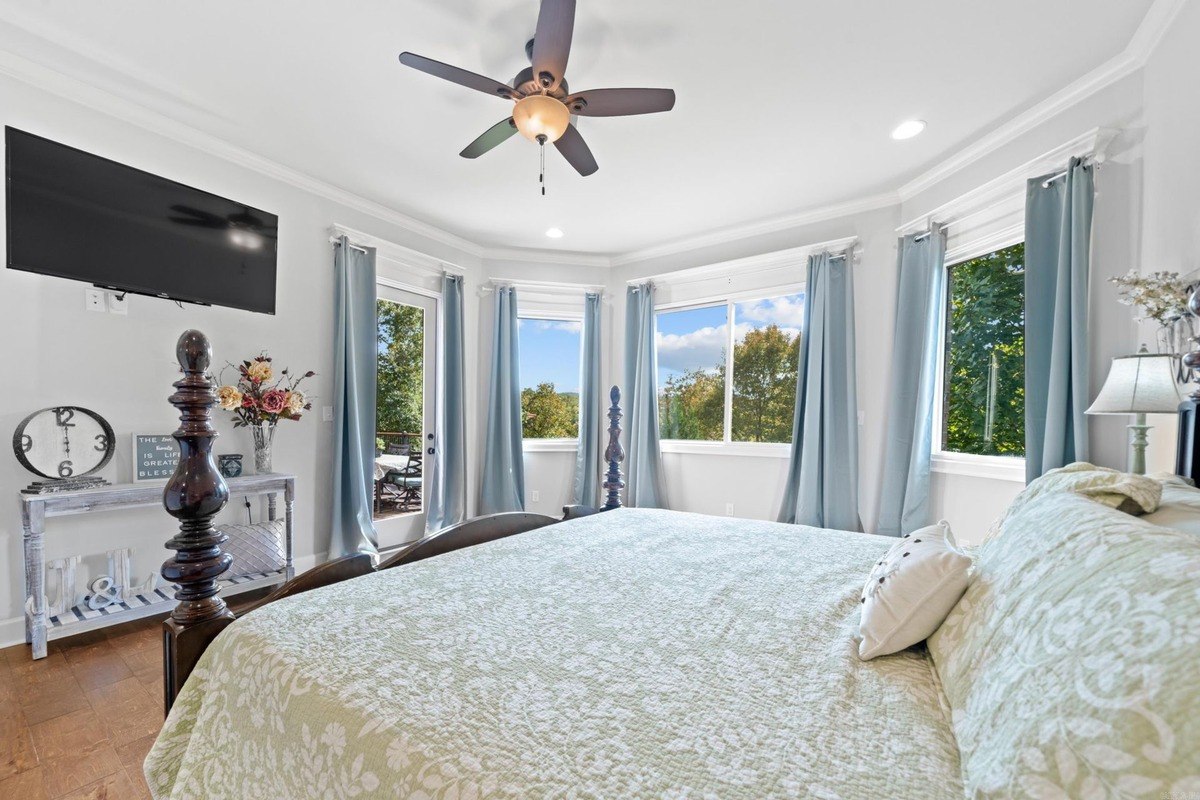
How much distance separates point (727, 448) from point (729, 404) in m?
0.40

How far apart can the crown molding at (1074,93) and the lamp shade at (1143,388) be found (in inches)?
55.4

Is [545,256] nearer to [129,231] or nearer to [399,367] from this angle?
[399,367]

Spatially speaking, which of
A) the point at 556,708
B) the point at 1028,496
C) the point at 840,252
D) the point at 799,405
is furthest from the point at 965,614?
the point at 840,252

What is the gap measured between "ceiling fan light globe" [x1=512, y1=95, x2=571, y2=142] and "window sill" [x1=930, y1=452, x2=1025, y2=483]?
2.98m

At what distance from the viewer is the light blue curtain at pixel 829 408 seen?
3.64 m

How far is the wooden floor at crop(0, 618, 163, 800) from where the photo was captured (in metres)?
1.51

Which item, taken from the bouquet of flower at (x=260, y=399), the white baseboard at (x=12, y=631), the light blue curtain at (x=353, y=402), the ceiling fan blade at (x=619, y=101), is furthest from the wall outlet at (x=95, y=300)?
the ceiling fan blade at (x=619, y=101)

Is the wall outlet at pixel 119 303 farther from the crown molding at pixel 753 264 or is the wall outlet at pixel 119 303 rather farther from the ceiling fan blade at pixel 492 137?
the crown molding at pixel 753 264

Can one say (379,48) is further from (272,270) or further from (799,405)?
(799,405)

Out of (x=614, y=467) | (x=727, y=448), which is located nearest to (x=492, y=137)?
(x=614, y=467)

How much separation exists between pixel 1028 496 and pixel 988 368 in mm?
2249

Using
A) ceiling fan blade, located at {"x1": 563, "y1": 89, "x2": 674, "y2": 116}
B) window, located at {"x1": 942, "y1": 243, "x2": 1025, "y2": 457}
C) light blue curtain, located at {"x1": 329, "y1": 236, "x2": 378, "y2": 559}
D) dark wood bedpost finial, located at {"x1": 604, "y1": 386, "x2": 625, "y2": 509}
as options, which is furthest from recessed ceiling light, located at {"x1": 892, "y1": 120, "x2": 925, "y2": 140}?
light blue curtain, located at {"x1": 329, "y1": 236, "x2": 378, "y2": 559}

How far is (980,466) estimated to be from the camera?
297 cm

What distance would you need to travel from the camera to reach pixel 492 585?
138cm
